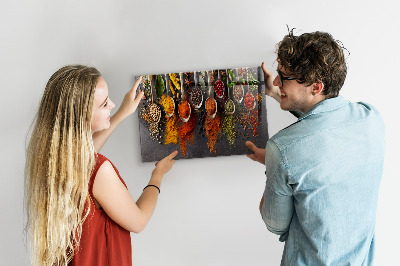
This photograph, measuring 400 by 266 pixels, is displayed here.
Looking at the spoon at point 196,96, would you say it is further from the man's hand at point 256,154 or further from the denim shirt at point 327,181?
the denim shirt at point 327,181

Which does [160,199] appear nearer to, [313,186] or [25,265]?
[25,265]

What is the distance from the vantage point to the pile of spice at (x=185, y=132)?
173 centimetres

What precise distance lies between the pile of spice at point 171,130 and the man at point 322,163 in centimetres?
57

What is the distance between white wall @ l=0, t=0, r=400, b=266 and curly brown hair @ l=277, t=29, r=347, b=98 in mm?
458

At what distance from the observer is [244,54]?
1.70 meters

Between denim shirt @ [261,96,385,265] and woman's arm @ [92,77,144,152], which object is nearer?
denim shirt @ [261,96,385,265]

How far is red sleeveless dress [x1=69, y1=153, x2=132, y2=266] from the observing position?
1.33m

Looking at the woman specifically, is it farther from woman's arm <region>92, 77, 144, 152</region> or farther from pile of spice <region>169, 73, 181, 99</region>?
pile of spice <region>169, 73, 181, 99</region>

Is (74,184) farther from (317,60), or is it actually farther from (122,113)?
(317,60)

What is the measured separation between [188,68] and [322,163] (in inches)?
30.3

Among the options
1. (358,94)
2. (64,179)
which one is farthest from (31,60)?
(358,94)

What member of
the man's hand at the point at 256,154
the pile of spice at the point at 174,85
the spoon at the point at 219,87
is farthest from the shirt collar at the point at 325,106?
the pile of spice at the point at 174,85

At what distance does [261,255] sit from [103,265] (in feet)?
2.40

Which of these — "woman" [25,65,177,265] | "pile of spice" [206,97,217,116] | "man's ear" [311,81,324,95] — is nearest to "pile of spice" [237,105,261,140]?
"pile of spice" [206,97,217,116]
